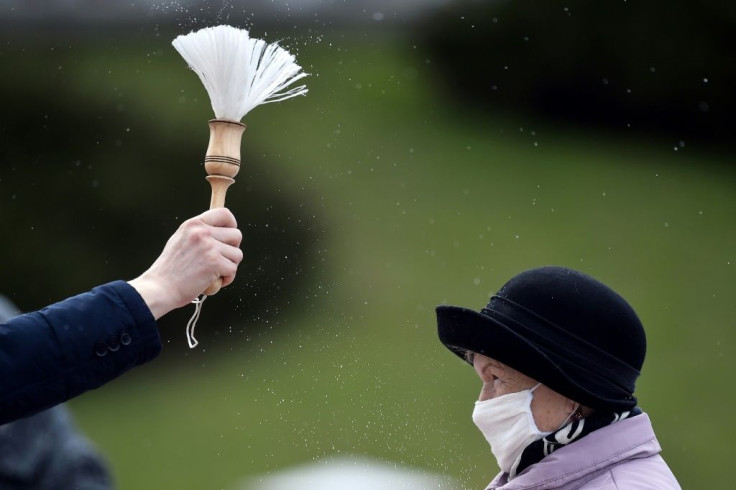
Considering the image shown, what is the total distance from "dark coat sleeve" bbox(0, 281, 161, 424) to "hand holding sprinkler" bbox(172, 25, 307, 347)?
204mm

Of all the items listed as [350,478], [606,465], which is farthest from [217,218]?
[350,478]

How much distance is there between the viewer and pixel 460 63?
755 centimetres

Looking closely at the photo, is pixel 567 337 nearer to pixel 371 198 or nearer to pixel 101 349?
pixel 101 349

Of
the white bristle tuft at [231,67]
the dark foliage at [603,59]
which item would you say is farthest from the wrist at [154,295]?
the dark foliage at [603,59]

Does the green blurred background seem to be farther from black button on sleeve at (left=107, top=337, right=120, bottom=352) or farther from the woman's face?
black button on sleeve at (left=107, top=337, right=120, bottom=352)

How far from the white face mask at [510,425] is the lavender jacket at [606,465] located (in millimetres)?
72

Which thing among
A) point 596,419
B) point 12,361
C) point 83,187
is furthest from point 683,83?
point 12,361

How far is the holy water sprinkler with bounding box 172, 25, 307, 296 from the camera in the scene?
1799 millimetres

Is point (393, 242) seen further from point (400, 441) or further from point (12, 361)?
point (12, 361)

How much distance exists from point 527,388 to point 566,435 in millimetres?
135

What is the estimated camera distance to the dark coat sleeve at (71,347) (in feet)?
4.89

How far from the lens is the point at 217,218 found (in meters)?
1.76

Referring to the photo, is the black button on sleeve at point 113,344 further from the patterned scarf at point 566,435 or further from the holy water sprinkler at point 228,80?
the patterned scarf at point 566,435

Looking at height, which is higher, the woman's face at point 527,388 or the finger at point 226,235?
the finger at point 226,235
